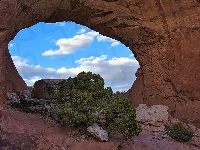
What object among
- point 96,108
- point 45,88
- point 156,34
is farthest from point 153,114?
point 96,108

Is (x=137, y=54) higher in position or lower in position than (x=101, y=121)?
higher

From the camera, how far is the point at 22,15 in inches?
698

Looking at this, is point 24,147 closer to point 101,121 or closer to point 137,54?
point 101,121

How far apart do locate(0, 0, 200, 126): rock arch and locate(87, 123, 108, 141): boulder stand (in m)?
9.27

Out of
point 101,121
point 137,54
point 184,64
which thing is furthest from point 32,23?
point 184,64

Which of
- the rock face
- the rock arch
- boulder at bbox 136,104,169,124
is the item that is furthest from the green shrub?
the rock face

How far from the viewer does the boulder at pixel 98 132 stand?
436 inches

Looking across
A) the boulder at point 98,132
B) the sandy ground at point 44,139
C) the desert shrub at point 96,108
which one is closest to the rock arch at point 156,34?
the sandy ground at point 44,139

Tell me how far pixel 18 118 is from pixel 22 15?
8.96m

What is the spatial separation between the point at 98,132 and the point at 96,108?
1054mm

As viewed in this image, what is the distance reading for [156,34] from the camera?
20312mm

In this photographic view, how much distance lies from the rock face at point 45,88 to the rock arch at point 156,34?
2.11 m

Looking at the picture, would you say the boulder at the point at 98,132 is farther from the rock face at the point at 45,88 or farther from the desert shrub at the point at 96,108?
the rock face at the point at 45,88

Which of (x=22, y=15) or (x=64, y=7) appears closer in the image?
(x=22, y=15)
